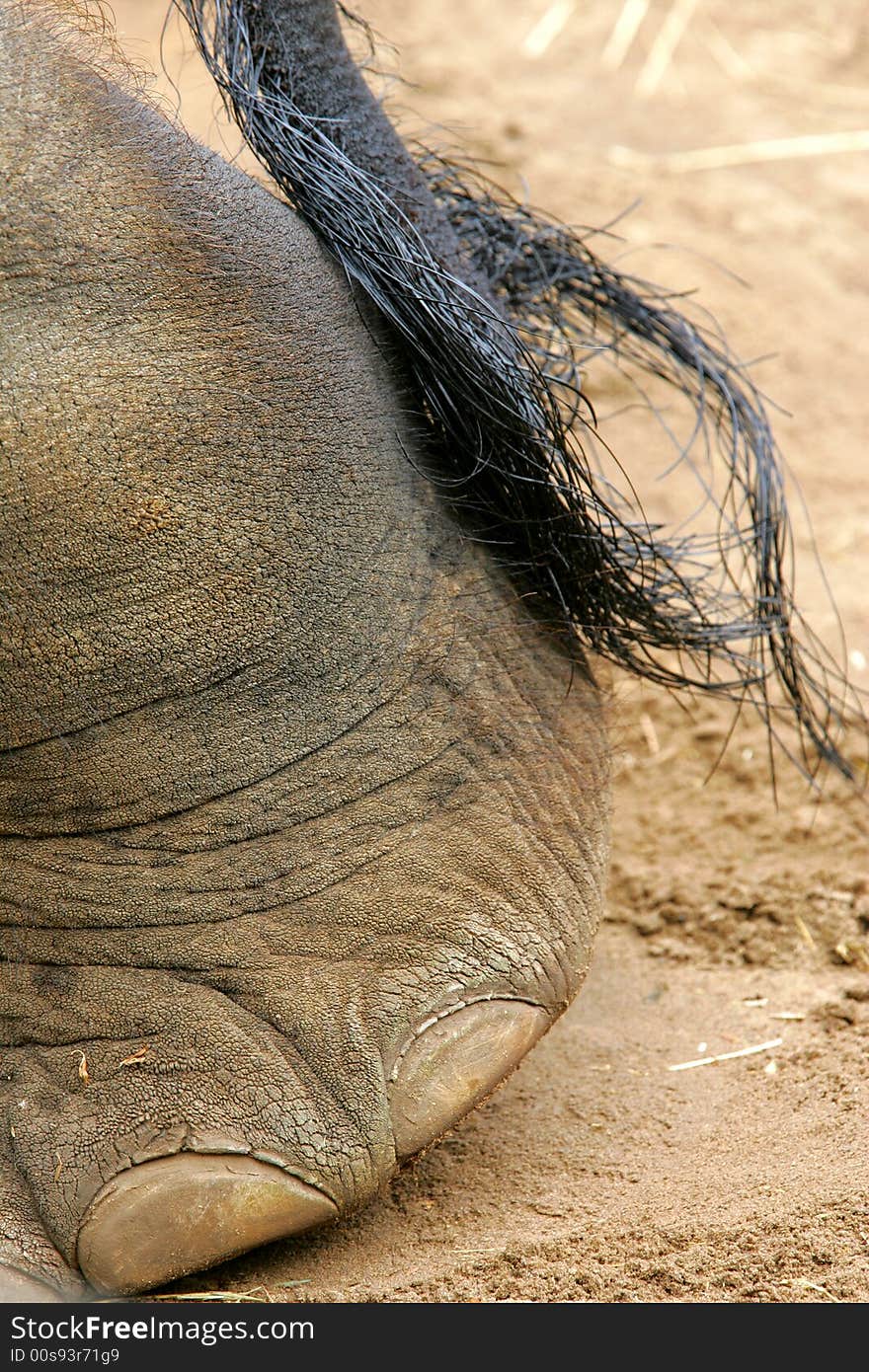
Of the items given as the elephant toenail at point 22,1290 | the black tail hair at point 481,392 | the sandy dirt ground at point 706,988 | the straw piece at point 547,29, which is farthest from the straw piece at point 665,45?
the elephant toenail at point 22,1290

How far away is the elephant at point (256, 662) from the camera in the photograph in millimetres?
1403

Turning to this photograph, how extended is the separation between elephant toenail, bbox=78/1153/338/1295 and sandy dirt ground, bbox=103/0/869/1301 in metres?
0.07

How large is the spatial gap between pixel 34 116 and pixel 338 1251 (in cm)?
124

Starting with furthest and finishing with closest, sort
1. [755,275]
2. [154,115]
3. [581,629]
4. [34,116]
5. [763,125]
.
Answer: [763,125], [755,275], [581,629], [154,115], [34,116]

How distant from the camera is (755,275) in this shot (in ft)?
13.8

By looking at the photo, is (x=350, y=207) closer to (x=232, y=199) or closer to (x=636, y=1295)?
(x=232, y=199)

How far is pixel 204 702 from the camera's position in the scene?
1.47m

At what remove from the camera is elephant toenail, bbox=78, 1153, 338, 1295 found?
140 centimetres

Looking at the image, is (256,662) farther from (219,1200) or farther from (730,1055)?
(730,1055)

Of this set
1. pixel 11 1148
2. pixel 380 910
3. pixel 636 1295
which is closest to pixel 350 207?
pixel 380 910

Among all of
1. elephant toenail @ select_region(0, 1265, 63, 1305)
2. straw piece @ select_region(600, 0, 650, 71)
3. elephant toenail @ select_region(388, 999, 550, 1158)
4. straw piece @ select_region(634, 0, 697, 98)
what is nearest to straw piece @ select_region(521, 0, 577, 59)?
straw piece @ select_region(600, 0, 650, 71)

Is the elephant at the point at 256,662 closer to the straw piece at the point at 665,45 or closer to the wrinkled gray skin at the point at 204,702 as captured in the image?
the wrinkled gray skin at the point at 204,702

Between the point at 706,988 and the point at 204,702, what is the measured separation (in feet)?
3.33

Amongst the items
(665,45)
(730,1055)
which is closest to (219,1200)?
(730,1055)
